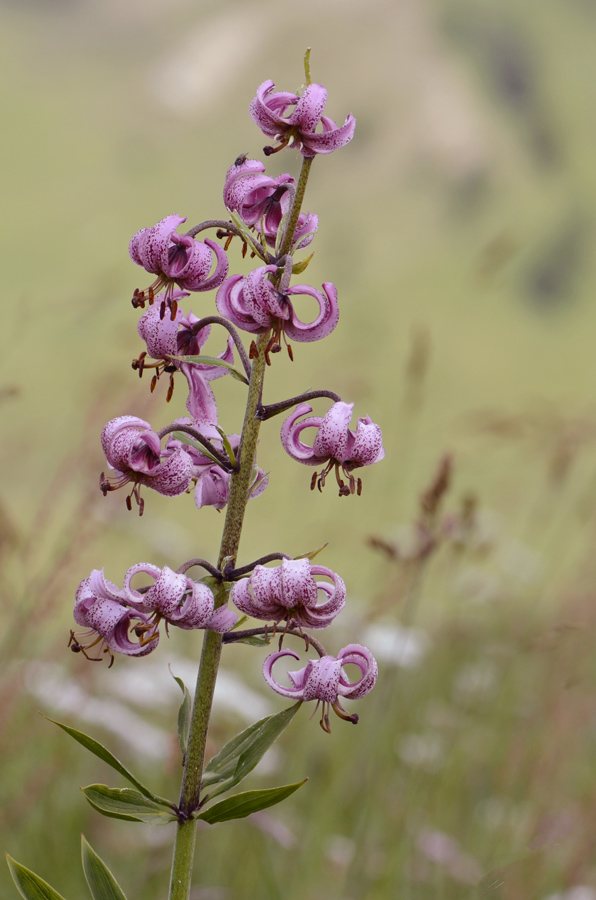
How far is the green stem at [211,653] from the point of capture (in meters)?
1.00

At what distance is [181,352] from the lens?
1097 millimetres

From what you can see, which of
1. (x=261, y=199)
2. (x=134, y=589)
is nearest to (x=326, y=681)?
(x=134, y=589)

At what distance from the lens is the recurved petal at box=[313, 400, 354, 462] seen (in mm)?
1005

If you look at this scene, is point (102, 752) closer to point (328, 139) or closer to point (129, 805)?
point (129, 805)

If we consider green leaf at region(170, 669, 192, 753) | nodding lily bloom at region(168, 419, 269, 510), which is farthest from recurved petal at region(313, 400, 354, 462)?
green leaf at region(170, 669, 192, 753)

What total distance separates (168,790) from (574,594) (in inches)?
70.1

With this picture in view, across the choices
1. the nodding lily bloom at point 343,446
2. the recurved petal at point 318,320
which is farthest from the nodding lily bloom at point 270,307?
the nodding lily bloom at point 343,446

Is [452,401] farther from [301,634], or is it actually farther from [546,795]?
[301,634]

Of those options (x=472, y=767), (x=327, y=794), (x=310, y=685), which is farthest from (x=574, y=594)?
(x=310, y=685)

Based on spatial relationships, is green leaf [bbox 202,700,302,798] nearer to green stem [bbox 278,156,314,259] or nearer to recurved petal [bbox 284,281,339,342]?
recurved petal [bbox 284,281,339,342]

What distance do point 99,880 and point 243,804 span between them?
203mm

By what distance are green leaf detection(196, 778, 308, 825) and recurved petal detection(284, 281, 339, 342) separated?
52 centimetres

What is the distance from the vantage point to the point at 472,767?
2.78 meters

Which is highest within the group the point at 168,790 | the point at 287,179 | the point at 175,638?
the point at 287,179
